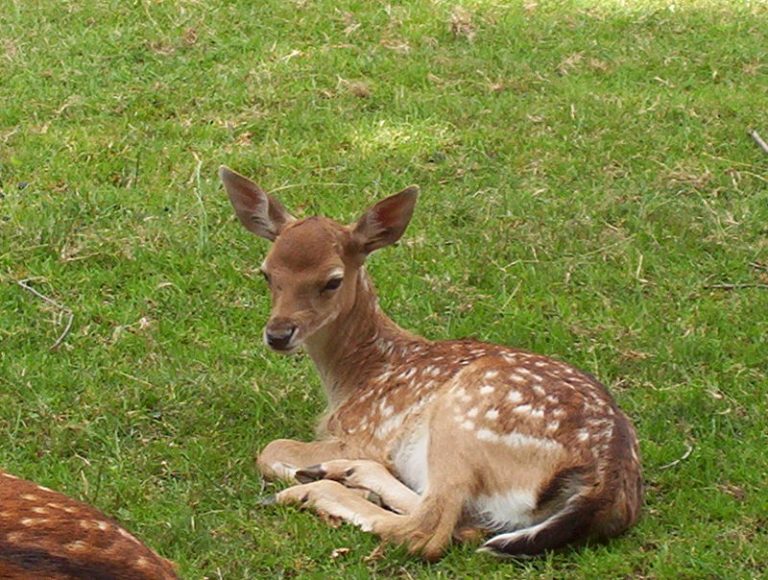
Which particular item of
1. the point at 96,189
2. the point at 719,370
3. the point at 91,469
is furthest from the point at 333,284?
the point at 96,189

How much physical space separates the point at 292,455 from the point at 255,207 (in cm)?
108

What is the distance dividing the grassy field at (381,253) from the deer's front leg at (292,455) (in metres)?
0.10

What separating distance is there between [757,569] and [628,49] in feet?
17.7

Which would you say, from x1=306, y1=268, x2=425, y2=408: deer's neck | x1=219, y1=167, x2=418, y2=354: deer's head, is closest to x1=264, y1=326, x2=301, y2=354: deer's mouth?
x1=219, y1=167, x2=418, y2=354: deer's head

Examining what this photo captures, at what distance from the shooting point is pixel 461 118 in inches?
364

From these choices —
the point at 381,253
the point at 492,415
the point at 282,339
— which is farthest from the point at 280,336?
the point at 381,253

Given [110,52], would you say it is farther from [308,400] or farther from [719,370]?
[719,370]

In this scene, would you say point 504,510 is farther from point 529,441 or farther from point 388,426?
point 388,426

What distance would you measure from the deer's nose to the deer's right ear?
584mm

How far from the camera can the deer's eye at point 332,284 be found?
6281 millimetres

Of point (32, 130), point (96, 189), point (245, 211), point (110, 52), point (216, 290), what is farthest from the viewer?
point (110, 52)

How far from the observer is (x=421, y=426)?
6.02 m

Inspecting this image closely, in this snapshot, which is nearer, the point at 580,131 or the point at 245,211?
the point at 245,211

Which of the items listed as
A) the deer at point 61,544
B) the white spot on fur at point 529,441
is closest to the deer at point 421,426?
the white spot on fur at point 529,441
